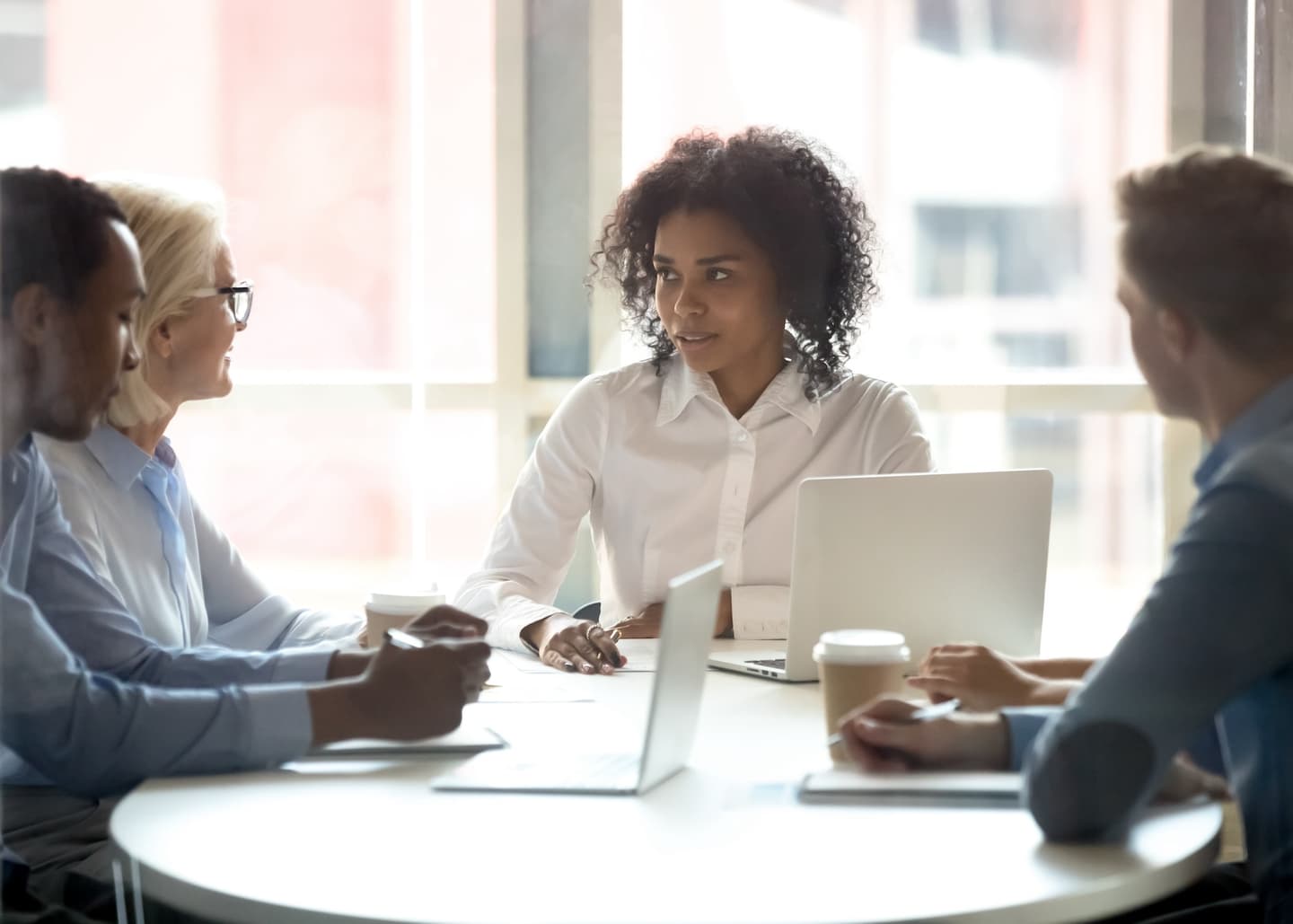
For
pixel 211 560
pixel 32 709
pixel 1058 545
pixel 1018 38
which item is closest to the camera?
pixel 32 709

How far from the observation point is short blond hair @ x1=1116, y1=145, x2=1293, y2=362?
117cm

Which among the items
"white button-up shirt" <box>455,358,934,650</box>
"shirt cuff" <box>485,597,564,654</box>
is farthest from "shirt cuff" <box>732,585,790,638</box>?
"shirt cuff" <box>485,597,564,654</box>

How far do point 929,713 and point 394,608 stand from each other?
2.26 feet

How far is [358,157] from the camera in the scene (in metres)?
3.18

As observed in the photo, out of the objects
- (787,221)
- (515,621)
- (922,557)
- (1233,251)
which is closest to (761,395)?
(787,221)

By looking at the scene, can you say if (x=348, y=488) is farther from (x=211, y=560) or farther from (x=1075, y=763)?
(x=1075, y=763)

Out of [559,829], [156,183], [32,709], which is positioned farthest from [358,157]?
[559,829]

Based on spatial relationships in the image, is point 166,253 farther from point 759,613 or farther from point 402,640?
point 759,613

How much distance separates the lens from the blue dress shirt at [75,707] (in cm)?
128

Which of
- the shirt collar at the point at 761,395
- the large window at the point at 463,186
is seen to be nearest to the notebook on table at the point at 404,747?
the shirt collar at the point at 761,395

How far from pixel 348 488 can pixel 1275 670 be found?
2.43 m

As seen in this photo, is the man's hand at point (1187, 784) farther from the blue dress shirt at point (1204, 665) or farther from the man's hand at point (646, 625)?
the man's hand at point (646, 625)

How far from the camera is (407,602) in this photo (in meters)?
1.69

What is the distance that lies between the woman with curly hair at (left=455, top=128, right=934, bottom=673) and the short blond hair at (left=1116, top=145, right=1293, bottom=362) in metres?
1.16
